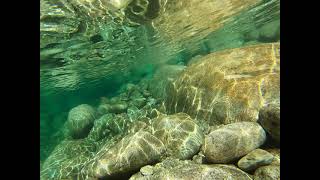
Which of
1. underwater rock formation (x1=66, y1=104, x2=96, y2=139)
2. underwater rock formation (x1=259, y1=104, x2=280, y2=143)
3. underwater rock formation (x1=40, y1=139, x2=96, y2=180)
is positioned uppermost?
underwater rock formation (x1=259, y1=104, x2=280, y2=143)

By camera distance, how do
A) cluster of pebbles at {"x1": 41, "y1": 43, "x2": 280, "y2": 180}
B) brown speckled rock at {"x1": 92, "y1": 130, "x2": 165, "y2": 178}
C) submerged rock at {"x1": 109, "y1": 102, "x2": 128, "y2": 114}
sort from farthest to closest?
submerged rock at {"x1": 109, "y1": 102, "x2": 128, "y2": 114}
brown speckled rock at {"x1": 92, "y1": 130, "x2": 165, "y2": 178}
cluster of pebbles at {"x1": 41, "y1": 43, "x2": 280, "y2": 180}

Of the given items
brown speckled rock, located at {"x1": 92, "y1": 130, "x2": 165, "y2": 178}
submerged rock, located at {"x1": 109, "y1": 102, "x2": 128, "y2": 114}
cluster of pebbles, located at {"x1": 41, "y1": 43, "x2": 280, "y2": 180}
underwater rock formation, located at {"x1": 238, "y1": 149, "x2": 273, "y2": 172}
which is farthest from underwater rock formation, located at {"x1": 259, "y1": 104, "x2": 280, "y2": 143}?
submerged rock, located at {"x1": 109, "y1": 102, "x2": 128, "y2": 114}

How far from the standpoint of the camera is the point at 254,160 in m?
5.23

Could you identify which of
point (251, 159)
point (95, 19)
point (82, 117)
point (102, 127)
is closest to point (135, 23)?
point (95, 19)

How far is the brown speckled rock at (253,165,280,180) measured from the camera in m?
4.70

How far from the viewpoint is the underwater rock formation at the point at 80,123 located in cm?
1534

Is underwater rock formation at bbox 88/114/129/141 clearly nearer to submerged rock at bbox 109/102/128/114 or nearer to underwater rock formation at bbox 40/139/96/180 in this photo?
underwater rock formation at bbox 40/139/96/180

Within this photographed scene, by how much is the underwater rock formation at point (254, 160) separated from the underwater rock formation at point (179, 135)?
185 centimetres

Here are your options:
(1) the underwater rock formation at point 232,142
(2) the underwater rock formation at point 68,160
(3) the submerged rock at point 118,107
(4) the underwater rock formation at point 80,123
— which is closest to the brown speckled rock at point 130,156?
(1) the underwater rock formation at point 232,142

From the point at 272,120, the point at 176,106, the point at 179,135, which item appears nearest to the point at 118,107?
the point at 176,106

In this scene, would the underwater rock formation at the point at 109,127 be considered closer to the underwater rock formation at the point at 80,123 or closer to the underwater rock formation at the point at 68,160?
the underwater rock formation at the point at 68,160

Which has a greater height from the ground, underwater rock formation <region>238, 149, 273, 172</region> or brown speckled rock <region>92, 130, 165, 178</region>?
underwater rock formation <region>238, 149, 273, 172</region>

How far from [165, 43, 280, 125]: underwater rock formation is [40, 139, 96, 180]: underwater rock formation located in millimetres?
4358

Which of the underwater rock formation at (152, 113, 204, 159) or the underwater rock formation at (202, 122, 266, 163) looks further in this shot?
the underwater rock formation at (152, 113, 204, 159)
